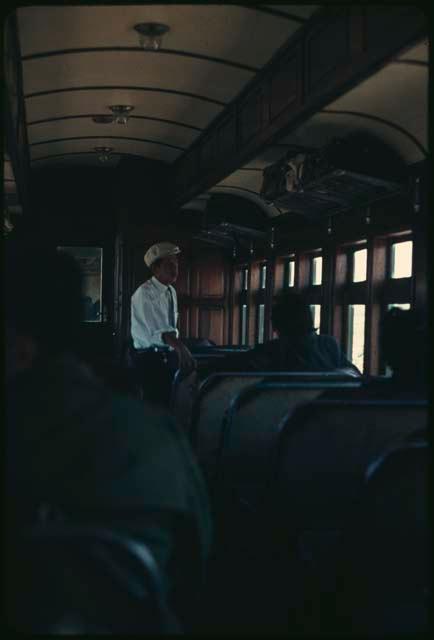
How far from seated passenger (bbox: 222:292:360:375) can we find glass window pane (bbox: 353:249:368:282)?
1.99 m

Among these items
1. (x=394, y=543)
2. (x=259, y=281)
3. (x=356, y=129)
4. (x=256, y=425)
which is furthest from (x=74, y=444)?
(x=259, y=281)

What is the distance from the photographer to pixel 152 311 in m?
6.18

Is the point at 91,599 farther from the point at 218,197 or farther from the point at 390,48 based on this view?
the point at 218,197

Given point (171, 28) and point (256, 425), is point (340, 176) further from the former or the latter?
point (256, 425)

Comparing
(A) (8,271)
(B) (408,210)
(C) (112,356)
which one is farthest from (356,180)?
(C) (112,356)

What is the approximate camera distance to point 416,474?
2021mm

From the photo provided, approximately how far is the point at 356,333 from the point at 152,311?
1.67 m

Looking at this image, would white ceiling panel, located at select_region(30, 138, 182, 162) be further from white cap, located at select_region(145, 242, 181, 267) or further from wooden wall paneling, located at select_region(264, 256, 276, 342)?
white cap, located at select_region(145, 242, 181, 267)

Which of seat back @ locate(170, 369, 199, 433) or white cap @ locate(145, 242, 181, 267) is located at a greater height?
white cap @ locate(145, 242, 181, 267)

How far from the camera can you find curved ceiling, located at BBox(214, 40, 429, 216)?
4.35 metres

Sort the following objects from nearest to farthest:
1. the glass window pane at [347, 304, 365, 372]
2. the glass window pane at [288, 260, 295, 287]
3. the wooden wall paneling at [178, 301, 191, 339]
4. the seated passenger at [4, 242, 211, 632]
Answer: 1. the seated passenger at [4, 242, 211, 632]
2. the glass window pane at [347, 304, 365, 372]
3. the glass window pane at [288, 260, 295, 287]
4. the wooden wall paneling at [178, 301, 191, 339]

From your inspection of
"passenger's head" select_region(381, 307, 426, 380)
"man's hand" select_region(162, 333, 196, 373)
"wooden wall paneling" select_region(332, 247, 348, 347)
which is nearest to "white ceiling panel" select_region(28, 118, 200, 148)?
"wooden wall paneling" select_region(332, 247, 348, 347)

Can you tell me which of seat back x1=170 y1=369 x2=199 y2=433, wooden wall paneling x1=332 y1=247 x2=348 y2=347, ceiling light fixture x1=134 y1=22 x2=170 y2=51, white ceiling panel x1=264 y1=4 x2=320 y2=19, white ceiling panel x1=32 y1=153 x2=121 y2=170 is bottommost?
seat back x1=170 y1=369 x2=199 y2=433

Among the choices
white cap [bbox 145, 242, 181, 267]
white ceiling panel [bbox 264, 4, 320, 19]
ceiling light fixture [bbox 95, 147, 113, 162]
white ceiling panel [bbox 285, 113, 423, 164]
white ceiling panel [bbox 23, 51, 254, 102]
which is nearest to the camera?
white ceiling panel [bbox 264, 4, 320, 19]
